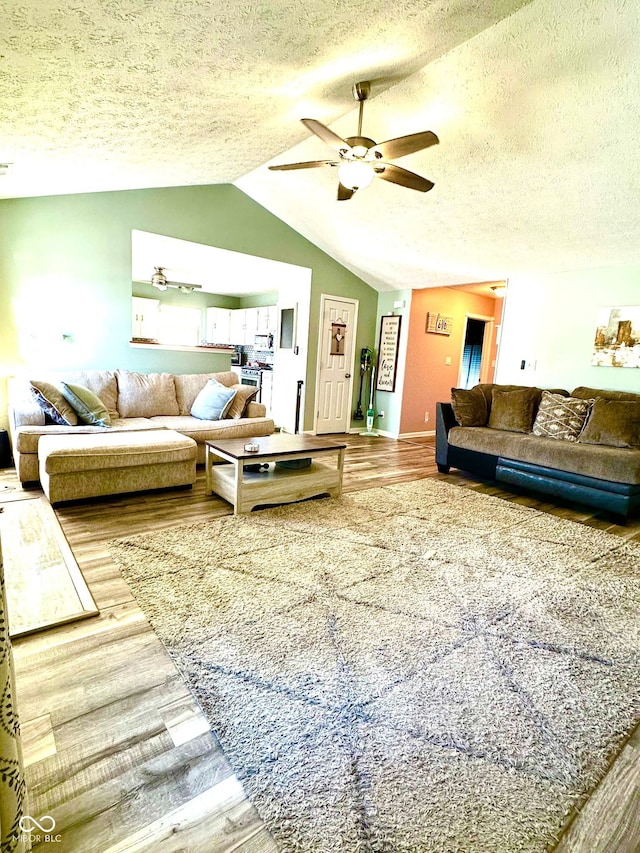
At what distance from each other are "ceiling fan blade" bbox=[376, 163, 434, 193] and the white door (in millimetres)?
3282

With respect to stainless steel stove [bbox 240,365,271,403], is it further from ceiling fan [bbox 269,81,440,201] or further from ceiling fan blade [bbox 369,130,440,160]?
ceiling fan blade [bbox 369,130,440,160]

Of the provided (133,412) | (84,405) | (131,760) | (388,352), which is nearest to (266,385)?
(388,352)

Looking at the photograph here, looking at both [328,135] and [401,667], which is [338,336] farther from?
[401,667]

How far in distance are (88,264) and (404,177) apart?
327cm

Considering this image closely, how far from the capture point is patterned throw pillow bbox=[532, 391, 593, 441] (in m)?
3.97

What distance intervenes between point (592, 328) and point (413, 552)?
3384mm

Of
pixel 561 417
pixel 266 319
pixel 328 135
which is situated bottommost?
pixel 561 417

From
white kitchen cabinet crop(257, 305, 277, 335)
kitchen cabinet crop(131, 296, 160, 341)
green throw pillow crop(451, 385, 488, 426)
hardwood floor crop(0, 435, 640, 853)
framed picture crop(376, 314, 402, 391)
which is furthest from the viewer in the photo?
white kitchen cabinet crop(257, 305, 277, 335)

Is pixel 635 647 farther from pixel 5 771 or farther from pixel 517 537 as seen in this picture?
pixel 5 771

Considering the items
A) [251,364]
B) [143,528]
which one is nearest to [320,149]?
[143,528]

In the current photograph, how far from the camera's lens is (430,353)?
6.57 metres

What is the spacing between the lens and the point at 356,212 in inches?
188

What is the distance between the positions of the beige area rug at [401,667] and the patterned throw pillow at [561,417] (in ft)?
4.49

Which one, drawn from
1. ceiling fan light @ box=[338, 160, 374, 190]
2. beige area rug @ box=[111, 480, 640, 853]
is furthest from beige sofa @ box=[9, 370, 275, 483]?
ceiling fan light @ box=[338, 160, 374, 190]
